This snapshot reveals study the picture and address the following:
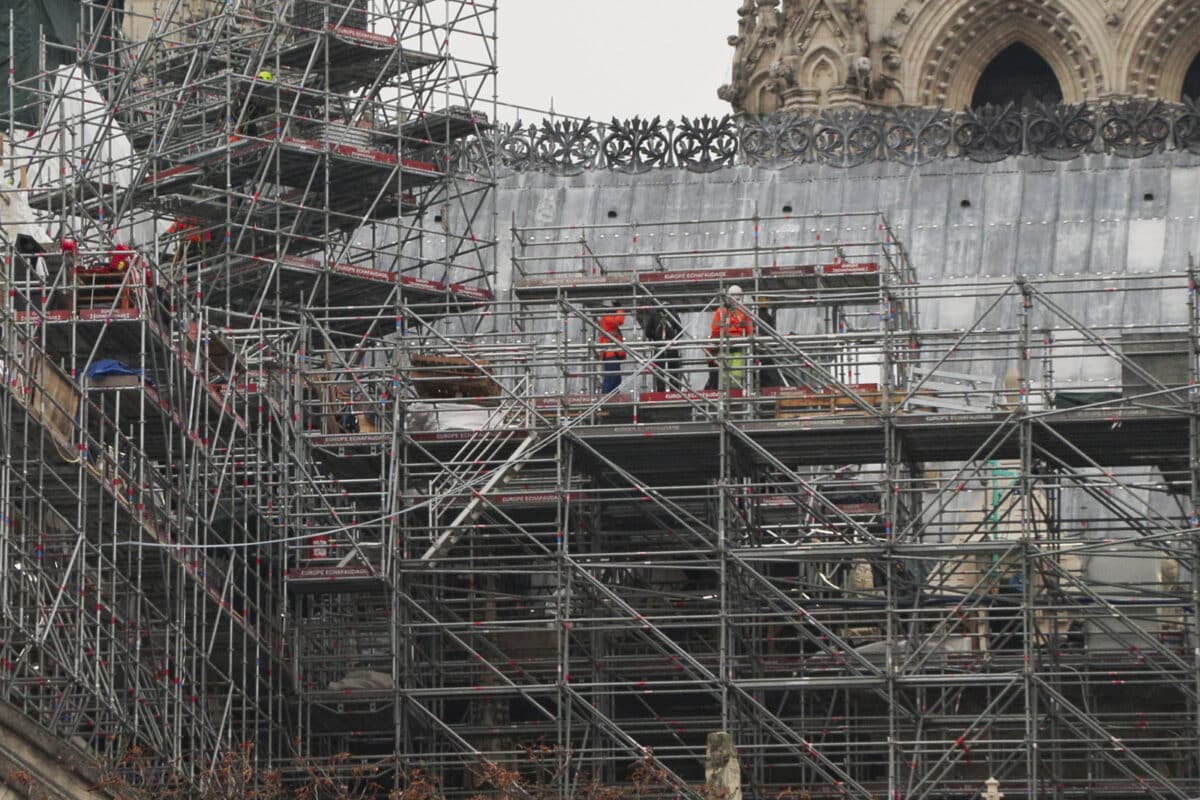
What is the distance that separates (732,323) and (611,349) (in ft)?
4.86

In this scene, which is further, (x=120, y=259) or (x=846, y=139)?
(x=846, y=139)

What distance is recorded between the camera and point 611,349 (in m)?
47.1

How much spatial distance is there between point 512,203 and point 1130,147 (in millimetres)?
9197

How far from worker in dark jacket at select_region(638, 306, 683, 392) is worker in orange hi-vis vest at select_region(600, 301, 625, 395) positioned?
44 cm

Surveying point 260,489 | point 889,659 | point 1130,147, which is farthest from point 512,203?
point 889,659

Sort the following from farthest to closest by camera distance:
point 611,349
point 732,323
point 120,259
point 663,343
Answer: point 611,349, point 732,323, point 663,343, point 120,259

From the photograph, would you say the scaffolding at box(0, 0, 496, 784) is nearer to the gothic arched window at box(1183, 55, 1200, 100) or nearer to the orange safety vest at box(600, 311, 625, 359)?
the orange safety vest at box(600, 311, 625, 359)

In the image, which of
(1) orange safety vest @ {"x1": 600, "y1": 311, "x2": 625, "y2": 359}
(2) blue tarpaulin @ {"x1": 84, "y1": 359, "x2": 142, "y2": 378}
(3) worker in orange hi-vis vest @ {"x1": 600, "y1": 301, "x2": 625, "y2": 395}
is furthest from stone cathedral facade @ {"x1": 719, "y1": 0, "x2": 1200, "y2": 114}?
(2) blue tarpaulin @ {"x1": 84, "y1": 359, "x2": 142, "y2": 378}

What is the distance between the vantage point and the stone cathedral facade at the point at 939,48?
7400 cm

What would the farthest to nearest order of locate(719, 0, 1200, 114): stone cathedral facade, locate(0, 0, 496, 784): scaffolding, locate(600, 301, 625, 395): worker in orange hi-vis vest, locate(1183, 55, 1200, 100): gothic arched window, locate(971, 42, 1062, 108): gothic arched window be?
locate(971, 42, 1062, 108): gothic arched window < locate(1183, 55, 1200, 100): gothic arched window < locate(719, 0, 1200, 114): stone cathedral facade < locate(600, 301, 625, 395): worker in orange hi-vis vest < locate(0, 0, 496, 784): scaffolding

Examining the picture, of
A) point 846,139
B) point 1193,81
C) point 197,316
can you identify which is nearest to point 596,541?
point 197,316

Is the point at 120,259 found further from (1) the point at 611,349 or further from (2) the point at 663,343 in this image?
(2) the point at 663,343

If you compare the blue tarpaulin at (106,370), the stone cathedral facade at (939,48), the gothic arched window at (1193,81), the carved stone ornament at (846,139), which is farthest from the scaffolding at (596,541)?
the gothic arched window at (1193,81)

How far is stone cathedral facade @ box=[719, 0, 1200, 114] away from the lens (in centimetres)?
7400
